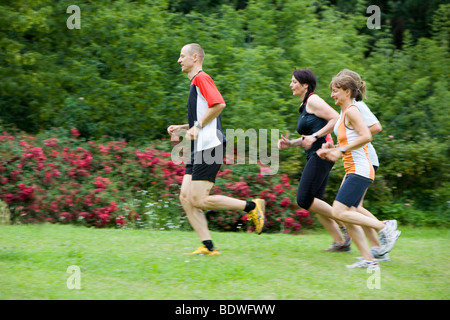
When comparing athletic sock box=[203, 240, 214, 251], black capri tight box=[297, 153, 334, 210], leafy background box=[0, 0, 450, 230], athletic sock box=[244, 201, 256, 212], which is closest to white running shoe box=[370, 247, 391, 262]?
black capri tight box=[297, 153, 334, 210]

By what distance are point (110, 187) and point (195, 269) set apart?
4.48m

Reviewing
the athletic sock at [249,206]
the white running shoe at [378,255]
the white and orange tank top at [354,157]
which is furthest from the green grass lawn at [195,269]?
the white and orange tank top at [354,157]

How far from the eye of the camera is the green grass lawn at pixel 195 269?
5.40 meters

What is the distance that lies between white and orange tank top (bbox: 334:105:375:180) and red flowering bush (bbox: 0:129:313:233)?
12.2 ft

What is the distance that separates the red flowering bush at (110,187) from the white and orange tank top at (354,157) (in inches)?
147

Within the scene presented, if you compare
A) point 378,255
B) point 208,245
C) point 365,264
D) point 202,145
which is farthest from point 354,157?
point 208,245

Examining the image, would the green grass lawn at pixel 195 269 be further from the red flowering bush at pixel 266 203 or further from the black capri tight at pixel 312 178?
the red flowering bush at pixel 266 203

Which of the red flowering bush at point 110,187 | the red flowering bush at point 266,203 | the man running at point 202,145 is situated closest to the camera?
the man running at point 202,145

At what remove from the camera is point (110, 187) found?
1019 cm

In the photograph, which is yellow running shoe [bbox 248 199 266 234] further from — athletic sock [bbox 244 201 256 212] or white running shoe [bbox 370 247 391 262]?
white running shoe [bbox 370 247 391 262]

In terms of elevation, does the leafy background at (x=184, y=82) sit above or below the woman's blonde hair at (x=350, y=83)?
below

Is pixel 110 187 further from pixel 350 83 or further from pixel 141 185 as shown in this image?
pixel 350 83

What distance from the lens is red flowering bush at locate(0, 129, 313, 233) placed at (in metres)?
9.55

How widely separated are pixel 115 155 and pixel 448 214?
6.59 meters
